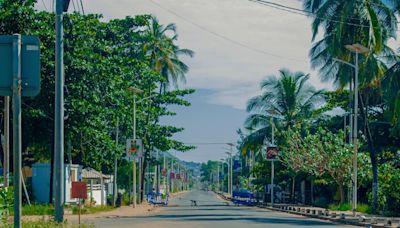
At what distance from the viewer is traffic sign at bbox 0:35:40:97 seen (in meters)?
6.49

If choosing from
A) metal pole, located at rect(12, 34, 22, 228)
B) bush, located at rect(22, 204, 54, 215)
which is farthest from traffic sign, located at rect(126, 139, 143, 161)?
metal pole, located at rect(12, 34, 22, 228)

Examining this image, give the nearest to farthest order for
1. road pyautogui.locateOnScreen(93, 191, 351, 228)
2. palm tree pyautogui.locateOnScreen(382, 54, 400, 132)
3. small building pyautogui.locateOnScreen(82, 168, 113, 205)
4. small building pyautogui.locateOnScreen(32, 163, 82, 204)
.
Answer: road pyautogui.locateOnScreen(93, 191, 351, 228)
palm tree pyautogui.locateOnScreen(382, 54, 400, 132)
small building pyautogui.locateOnScreen(32, 163, 82, 204)
small building pyautogui.locateOnScreen(82, 168, 113, 205)

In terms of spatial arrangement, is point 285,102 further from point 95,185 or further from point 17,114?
point 17,114

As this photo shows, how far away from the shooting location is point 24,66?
6.54 metres

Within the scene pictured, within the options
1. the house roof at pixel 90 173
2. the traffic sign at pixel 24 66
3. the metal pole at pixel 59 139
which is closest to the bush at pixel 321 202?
the house roof at pixel 90 173

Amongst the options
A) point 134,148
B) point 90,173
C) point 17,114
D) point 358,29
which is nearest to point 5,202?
point 17,114

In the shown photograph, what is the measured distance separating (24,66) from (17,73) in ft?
0.48

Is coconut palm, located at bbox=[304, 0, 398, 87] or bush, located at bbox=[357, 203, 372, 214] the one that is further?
bush, located at bbox=[357, 203, 372, 214]

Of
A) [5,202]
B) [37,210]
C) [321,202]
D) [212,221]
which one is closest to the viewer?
[5,202]

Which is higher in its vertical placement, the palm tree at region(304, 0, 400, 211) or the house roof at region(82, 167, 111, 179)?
the palm tree at region(304, 0, 400, 211)

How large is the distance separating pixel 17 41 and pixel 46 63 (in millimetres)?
25419

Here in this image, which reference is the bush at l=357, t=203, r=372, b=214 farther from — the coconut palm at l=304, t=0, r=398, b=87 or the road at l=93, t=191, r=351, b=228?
the coconut palm at l=304, t=0, r=398, b=87

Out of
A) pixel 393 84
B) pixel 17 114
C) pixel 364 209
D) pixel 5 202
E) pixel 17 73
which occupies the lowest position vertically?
pixel 364 209

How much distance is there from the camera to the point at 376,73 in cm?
3847
